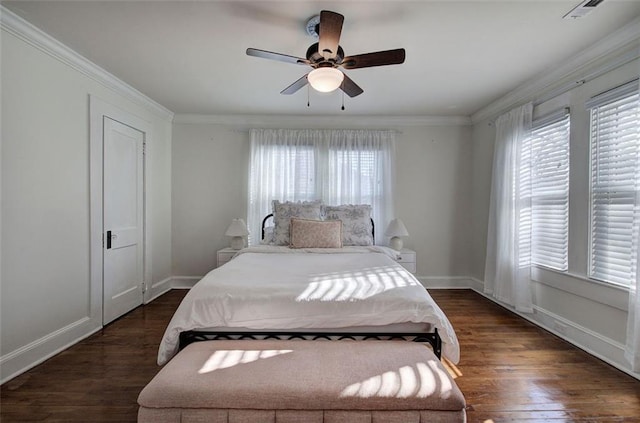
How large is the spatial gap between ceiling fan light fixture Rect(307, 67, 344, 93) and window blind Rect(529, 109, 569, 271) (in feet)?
7.62

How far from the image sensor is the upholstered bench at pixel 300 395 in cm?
135

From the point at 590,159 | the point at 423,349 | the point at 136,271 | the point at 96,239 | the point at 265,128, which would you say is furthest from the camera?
the point at 265,128

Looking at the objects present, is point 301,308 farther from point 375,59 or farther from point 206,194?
point 206,194

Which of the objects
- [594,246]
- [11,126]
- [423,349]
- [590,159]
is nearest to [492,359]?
[423,349]

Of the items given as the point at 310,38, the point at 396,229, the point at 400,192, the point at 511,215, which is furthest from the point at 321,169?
the point at 511,215

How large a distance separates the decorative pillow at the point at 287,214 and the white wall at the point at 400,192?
859 mm

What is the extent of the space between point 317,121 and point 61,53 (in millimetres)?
2873

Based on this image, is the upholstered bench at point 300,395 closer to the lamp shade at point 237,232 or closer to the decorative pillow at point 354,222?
the decorative pillow at point 354,222

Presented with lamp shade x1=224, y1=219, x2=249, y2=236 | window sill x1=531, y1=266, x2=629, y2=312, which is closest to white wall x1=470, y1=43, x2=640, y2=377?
window sill x1=531, y1=266, x2=629, y2=312

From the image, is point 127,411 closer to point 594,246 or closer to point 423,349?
point 423,349

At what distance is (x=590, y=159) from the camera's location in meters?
2.60

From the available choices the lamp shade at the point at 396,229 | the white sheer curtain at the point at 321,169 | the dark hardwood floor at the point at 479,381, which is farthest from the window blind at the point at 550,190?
the white sheer curtain at the point at 321,169

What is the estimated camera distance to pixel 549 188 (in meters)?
3.05

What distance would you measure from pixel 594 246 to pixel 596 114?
1115 millimetres
